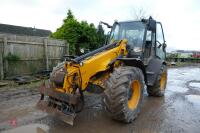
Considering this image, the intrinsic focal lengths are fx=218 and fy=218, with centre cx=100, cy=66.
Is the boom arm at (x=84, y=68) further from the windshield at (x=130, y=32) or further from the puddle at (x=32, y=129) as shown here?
the windshield at (x=130, y=32)

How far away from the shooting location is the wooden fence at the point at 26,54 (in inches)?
356

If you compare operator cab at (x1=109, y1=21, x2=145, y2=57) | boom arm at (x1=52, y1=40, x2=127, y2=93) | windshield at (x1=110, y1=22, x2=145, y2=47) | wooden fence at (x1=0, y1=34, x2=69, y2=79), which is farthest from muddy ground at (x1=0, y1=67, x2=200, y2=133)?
wooden fence at (x1=0, y1=34, x2=69, y2=79)

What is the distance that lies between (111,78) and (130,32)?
7.71ft

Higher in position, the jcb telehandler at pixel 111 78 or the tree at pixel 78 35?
the tree at pixel 78 35

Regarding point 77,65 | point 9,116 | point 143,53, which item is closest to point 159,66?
point 143,53

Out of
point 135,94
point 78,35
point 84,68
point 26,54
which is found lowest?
point 135,94

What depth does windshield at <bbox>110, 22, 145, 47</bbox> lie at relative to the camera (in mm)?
6273

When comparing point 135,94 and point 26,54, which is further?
point 26,54

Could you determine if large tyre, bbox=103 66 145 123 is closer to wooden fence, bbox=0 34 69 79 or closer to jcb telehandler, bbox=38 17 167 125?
jcb telehandler, bbox=38 17 167 125

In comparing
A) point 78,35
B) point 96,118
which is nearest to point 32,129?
point 96,118

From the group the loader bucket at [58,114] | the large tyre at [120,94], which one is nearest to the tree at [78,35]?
the large tyre at [120,94]

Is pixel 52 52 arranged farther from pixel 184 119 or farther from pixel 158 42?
pixel 184 119

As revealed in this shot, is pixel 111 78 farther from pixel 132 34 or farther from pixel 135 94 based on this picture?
pixel 132 34

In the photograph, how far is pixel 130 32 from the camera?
6473 mm
